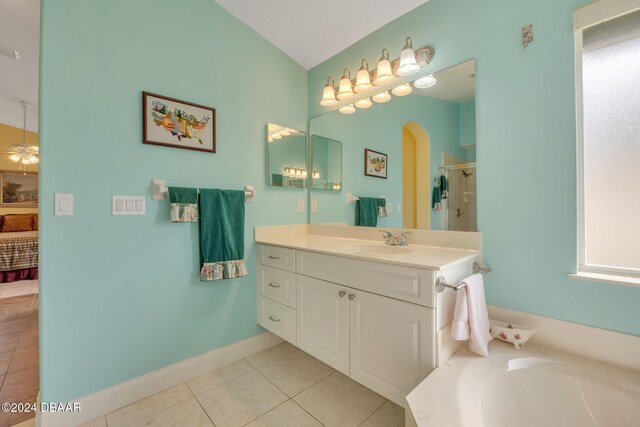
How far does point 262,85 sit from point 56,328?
201 centimetres

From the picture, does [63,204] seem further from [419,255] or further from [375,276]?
[419,255]

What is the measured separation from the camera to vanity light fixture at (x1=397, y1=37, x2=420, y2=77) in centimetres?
162

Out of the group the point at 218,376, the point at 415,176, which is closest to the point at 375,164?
the point at 415,176

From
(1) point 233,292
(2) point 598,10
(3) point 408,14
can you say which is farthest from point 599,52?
(1) point 233,292

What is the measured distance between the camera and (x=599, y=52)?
1.19 meters

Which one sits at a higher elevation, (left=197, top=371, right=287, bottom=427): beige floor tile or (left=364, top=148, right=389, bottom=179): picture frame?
(left=364, top=148, right=389, bottom=179): picture frame

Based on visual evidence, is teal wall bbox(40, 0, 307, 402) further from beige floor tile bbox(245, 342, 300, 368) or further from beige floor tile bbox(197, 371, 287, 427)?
beige floor tile bbox(197, 371, 287, 427)

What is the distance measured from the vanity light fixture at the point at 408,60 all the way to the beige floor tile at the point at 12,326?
12.8ft

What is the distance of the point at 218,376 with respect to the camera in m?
1.81

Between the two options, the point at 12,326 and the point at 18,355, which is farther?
the point at 12,326

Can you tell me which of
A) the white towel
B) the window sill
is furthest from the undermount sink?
the window sill

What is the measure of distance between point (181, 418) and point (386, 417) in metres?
1.11

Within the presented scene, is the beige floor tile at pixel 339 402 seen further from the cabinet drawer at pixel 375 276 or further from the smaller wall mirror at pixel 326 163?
the smaller wall mirror at pixel 326 163

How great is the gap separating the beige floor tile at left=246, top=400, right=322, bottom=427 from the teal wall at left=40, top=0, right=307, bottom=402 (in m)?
0.67
